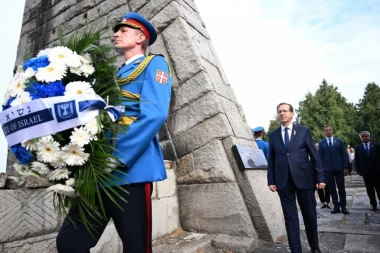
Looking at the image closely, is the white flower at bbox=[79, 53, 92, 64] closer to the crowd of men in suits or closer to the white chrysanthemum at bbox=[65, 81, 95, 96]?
the white chrysanthemum at bbox=[65, 81, 95, 96]

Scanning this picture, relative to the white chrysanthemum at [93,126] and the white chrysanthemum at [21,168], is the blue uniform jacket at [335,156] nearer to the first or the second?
the white chrysanthemum at [93,126]

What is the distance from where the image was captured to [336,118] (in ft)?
90.4

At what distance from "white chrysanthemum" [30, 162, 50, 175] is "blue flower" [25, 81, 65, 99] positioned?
0.30 m

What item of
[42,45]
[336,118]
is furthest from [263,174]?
[336,118]

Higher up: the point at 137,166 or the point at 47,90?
the point at 47,90

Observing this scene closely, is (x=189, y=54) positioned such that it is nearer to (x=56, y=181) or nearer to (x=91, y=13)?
(x=91, y=13)

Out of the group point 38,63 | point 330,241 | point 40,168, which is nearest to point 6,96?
point 38,63

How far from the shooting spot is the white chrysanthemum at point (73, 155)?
1.20m

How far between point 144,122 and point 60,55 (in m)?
0.52

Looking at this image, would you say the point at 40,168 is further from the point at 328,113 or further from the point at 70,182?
the point at 328,113

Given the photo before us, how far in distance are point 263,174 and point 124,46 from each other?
2449mm

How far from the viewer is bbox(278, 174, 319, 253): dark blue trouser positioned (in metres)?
2.77

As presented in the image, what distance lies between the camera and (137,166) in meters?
1.42

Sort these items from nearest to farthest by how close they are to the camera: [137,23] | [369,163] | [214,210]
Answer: [137,23] → [214,210] → [369,163]
